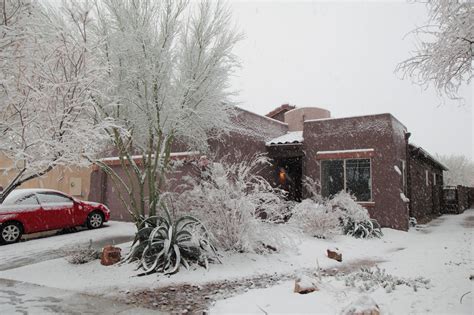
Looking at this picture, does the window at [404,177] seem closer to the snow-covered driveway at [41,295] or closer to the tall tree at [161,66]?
the tall tree at [161,66]

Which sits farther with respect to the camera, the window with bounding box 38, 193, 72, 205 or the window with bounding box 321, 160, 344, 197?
the window with bounding box 321, 160, 344, 197

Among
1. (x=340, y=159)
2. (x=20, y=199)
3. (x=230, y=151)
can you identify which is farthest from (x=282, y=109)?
(x=20, y=199)

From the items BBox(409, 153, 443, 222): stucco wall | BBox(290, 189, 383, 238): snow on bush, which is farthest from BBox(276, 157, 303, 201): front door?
BBox(409, 153, 443, 222): stucco wall

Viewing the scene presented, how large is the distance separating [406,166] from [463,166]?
131ft

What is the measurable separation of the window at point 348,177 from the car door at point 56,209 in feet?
30.3

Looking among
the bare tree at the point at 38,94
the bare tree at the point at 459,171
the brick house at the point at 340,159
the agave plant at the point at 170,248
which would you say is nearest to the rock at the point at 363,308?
the agave plant at the point at 170,248

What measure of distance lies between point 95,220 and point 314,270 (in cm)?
822

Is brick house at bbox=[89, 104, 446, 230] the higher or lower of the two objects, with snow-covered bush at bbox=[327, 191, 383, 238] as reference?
higher

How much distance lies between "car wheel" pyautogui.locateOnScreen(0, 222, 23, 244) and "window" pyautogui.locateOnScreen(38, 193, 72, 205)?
104cm

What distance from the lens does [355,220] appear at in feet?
37.4

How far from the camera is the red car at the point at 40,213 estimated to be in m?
9.79

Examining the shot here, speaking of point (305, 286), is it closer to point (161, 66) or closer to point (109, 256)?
point (109, 256)

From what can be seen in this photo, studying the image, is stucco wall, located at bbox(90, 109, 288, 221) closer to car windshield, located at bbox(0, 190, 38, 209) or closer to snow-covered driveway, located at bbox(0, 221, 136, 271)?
snow-covered driveway, located at bbox(0, 221, 136, 271)

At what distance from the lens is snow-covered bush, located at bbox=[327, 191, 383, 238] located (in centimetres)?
1104
